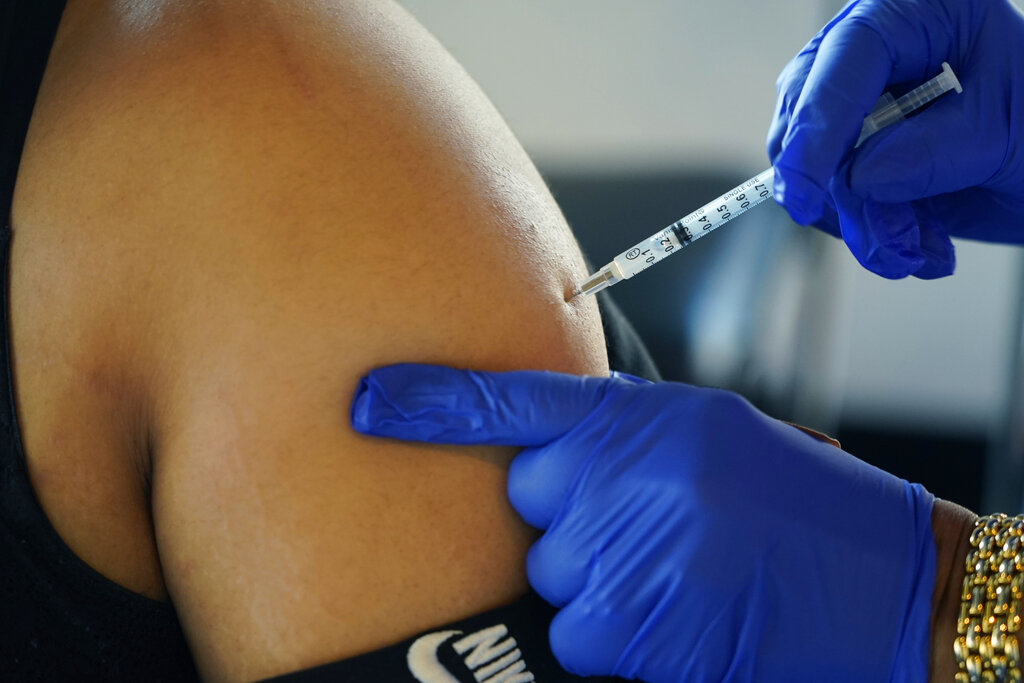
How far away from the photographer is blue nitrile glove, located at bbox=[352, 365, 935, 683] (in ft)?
2.48

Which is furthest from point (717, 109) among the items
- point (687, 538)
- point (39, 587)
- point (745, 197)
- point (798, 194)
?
point (39, 587)

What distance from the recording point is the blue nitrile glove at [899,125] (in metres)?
0.90

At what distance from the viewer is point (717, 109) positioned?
3.55 metres

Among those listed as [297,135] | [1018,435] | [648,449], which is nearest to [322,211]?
[297,135]

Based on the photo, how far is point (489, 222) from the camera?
2.70 ft

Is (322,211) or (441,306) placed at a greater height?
(322,211)

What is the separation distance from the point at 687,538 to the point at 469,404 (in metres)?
0.25

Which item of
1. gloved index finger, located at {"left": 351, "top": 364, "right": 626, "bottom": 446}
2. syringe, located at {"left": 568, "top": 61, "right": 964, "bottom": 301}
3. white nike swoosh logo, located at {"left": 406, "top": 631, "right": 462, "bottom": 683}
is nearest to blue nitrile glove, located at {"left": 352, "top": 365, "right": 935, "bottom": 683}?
gloved index finger, located at {"left": 351, "top": 364, "right": 626, "bottom": 446}

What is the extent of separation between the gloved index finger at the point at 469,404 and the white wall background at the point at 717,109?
2773 millimetres

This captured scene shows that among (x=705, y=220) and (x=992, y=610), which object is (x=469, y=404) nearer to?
(x=705, y=220)

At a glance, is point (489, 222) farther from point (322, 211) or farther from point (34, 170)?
point (34, 170)

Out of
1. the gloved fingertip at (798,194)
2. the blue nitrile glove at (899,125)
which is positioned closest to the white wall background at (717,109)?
the blue nitrile glove at (899,125)

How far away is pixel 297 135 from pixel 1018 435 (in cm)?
267

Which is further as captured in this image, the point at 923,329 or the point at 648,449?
the point at 923,329
